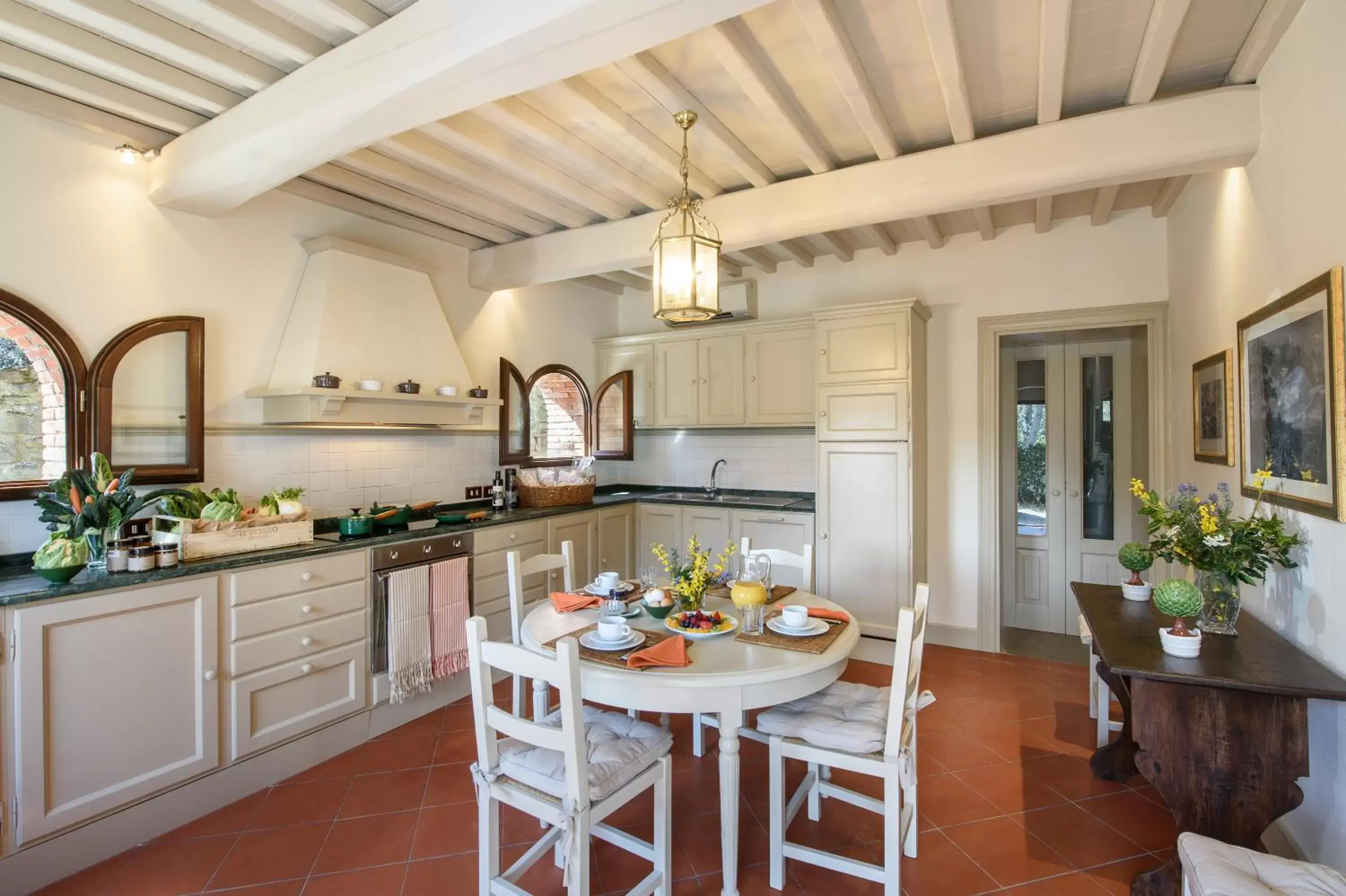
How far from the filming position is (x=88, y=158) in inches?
107

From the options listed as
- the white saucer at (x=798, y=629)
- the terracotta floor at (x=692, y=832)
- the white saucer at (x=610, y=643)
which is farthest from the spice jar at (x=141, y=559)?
the white saucer at (x=798, y=629)

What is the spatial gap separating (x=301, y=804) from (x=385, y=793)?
1.07 feet

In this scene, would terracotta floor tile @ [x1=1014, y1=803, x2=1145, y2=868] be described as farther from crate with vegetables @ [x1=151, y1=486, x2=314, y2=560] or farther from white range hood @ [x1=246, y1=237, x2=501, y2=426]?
white range hood @ [x1=246, y1=237, x2=501, y2=426]

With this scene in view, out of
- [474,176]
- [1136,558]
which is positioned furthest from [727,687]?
[474,176]

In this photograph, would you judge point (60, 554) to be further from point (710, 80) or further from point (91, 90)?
point (710, 80)

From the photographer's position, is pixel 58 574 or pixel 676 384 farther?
pixel 676 384

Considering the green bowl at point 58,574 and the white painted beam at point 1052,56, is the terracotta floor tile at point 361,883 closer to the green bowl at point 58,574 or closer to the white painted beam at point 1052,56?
the green bowl at point 58,574

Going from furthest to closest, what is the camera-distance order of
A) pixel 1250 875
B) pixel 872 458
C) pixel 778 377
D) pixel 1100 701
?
pixel 778 377
pixel 872 458
pixel 1100 701
pixel 1250 875

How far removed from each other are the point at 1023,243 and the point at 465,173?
353cm

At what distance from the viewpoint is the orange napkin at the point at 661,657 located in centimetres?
197

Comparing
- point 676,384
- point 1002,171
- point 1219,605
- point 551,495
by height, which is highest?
point 1002,171

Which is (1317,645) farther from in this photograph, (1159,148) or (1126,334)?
(1126,334)

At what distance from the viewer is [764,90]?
8.02ft

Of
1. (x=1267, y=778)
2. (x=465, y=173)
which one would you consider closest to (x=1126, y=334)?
(x=1267, y=778)
